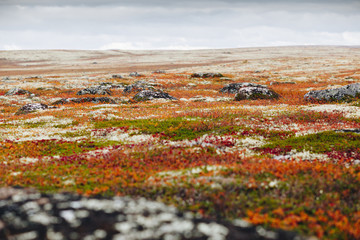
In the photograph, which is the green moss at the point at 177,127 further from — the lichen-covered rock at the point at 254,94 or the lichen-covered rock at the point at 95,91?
the lichen-covered rock at the point at 95,91

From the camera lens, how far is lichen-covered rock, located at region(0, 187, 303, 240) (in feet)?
24.8

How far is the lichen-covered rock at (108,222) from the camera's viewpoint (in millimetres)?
7570

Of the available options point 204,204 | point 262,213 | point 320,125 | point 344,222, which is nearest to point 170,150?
point 204,204

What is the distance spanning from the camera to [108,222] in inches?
325

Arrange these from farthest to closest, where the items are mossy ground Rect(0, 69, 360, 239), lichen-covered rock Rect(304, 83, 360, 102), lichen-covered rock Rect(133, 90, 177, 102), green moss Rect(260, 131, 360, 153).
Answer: lichen-covered rock Rect(133, 90, 177, 102) < lichen-covered rock Rect(304, 83, 360, 102) < green moss Rect(260, 131, 360, 153) < mossy ground Rect(0, 69, 360, 239)

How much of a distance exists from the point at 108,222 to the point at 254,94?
127 feet

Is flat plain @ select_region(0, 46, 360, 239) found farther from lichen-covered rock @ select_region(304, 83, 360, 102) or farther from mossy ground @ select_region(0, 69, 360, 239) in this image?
lichen-covered rock @ select_region(304, 83, 360, 102)

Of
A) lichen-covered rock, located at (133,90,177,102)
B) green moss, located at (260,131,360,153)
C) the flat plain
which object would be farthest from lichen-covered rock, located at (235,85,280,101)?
green moss, located at (260,131,360,153)

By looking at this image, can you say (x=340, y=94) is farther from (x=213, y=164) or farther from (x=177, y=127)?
(x=213, y=164)

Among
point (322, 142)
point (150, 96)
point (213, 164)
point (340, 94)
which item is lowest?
point (322, 142)

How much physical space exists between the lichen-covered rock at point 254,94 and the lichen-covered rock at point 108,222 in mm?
36051

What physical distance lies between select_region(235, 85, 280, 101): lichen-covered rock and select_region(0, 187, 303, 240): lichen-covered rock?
36.1 m

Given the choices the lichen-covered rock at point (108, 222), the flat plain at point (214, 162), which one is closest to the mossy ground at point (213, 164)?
the flat plain at point (214, 162)

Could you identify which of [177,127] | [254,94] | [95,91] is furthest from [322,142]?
[95,91]
